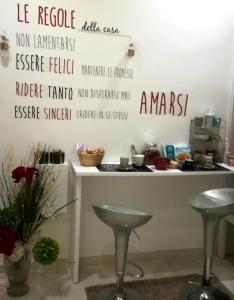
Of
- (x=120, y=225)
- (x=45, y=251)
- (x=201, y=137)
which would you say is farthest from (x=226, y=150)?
(x=45, y=251)

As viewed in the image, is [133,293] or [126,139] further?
[126,139]

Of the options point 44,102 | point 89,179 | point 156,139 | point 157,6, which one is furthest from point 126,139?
point 157,6

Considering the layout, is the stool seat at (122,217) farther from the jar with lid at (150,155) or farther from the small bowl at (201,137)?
the small bowl at (201,137)

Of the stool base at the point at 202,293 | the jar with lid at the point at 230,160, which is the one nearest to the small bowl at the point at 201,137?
the jar with lid at the point at 230,160

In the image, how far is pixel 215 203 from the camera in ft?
6.99

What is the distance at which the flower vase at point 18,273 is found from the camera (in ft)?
7.07

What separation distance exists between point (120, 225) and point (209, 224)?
616 millimetres

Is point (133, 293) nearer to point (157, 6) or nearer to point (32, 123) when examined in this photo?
point (32, 123)

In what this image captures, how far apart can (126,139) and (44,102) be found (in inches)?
27.8

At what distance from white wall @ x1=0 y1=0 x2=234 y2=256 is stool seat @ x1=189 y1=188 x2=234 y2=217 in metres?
0.56

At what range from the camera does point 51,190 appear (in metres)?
2.41

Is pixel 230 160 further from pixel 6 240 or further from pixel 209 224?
pixel 6 240

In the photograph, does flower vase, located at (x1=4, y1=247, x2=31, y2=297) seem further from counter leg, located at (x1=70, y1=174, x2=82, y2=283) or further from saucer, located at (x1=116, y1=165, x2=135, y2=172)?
saucer, located at (x1=116, y1=165, x2=135, y2=172)

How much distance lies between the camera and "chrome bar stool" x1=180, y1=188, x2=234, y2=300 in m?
2.05
